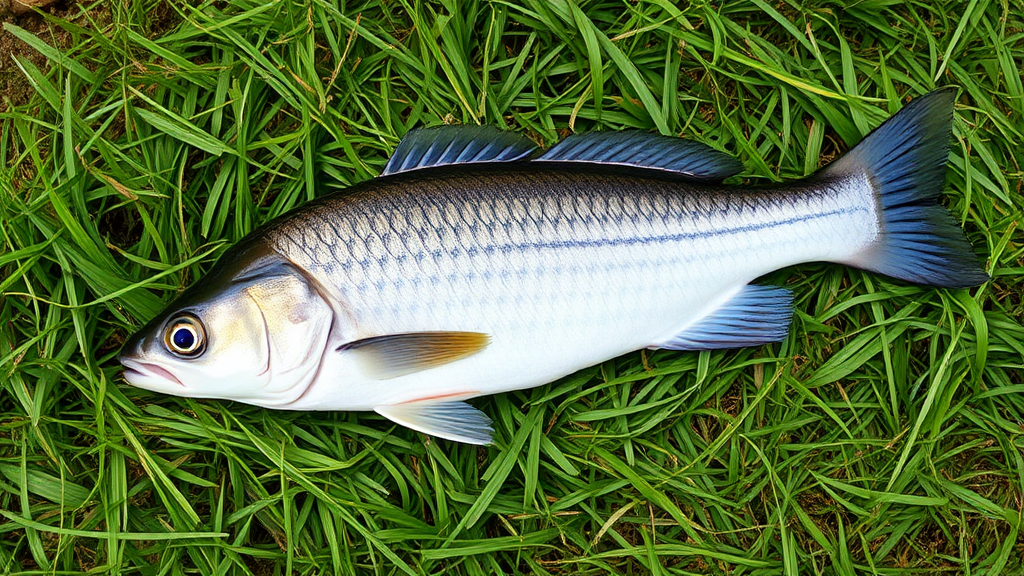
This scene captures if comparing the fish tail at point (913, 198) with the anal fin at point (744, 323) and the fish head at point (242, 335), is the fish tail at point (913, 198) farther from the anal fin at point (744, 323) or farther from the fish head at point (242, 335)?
the fish head at point (242, 335)

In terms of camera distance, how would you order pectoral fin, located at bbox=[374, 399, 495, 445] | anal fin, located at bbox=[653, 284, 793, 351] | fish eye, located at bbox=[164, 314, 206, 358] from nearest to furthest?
1. fish eye, located at bbox=[164, 314, 206, 358]
2. pectoral fin, located at bbox=[374, 399, 495, 445]
3. anal fin, located at bbox=[653, 284, 793, 351]

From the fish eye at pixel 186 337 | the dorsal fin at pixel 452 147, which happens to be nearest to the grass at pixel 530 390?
the dorsal fin at pixel 452 147

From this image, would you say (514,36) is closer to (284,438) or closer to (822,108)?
(822,108)

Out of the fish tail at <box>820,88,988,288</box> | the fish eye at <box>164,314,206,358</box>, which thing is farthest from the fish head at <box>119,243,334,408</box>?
the fish tail at <box>820,88,988,288</box>

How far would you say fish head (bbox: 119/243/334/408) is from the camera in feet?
7.39

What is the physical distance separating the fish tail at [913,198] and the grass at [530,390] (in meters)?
0.18

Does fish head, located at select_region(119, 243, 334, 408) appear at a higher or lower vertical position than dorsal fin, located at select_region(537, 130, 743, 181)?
lower

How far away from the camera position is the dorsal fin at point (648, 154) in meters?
2.52

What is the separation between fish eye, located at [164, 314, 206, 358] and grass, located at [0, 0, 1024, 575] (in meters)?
0.38

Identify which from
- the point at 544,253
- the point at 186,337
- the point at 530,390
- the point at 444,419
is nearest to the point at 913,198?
the point at 544,253

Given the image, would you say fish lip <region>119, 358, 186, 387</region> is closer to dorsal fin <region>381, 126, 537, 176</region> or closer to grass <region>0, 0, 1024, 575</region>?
grass <region>0, 0, 1024, 575</region>

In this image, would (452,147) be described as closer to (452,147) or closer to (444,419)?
(452,147)

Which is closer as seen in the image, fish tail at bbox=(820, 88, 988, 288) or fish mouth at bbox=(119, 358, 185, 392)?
fish mouth at bbox=(119, 358, 185, 392)

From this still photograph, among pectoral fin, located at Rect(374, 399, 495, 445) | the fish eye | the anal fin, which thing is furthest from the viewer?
the anal fin
